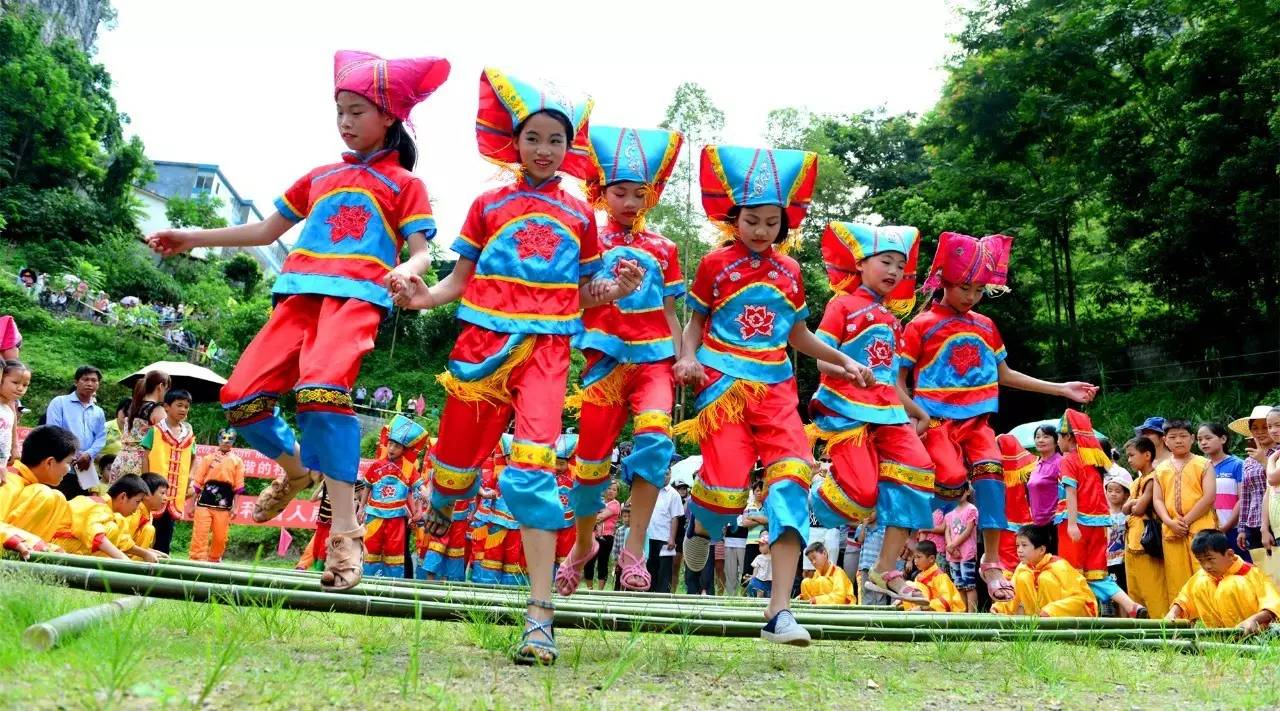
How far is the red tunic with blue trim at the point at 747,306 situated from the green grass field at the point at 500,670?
56.2 inches

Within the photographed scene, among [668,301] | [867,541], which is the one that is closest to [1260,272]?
[867,541]

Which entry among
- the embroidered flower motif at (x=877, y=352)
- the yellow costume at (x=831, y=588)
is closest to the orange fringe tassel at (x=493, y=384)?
the embroidered flower motif at (x=877, y=352)

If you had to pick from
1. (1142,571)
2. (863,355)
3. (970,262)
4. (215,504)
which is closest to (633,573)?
(863,355)

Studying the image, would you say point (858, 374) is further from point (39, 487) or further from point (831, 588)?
point (831, 588)

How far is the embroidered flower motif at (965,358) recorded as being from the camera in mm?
6879

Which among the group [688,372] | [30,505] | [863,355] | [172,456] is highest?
[863,355]

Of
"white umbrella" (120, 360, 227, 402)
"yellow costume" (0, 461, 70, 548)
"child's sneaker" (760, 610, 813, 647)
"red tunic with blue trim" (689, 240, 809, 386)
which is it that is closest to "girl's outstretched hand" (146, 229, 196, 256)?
"yellow costume" (0, 461, 70, 548)

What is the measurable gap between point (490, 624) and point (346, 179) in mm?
1980

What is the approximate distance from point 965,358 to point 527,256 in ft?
11.7

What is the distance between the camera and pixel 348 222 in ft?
14.7

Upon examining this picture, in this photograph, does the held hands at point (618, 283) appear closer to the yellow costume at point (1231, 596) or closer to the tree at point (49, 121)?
the yellow costume at point (1231, 596)

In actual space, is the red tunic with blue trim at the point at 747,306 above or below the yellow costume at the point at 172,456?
above

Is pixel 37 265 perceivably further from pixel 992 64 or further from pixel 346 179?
pixel 346 179

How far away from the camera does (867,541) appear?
11.6m
